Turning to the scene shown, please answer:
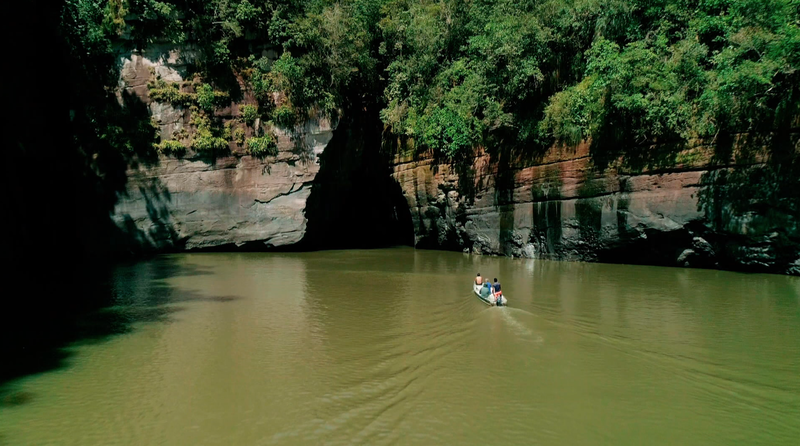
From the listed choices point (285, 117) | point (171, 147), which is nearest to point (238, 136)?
point (285, 117)

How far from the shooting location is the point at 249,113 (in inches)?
922

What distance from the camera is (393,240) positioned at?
30.4 m

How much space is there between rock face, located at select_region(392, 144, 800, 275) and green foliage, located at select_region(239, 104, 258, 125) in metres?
7.62

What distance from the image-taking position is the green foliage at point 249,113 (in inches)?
922

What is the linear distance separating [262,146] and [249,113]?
1.75 metres

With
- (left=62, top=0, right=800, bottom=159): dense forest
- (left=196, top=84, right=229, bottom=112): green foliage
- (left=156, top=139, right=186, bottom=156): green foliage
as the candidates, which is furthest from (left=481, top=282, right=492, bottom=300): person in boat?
(left=196, top=84, right=229, bottom=112): green foliage

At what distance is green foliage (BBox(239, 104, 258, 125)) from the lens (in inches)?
922

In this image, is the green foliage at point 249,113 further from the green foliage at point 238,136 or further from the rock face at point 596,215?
the rock face at point 596,215

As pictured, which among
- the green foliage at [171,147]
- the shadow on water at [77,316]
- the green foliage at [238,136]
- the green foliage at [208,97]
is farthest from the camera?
the green foliage at [238,136]

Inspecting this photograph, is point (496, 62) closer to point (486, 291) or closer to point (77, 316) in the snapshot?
point (486, 291)

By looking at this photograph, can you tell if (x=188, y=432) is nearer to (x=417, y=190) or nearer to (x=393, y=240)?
(x=417, y=190)

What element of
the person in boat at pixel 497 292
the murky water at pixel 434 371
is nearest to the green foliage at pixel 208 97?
the murky water at pixel 434 371

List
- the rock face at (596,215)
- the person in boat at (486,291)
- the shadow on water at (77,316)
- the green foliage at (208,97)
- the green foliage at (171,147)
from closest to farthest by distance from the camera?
the shadow on water at (77,316)
the person in boat at (486,291)
the rock face at (596,215)
the green foliage at (171,147)
the green foliage at (208,97)

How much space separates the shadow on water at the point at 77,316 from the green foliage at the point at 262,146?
7877mm
